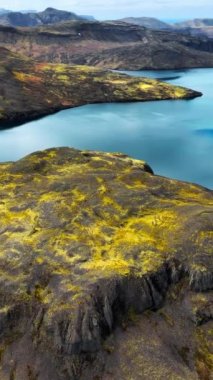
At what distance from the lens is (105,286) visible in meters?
34.0

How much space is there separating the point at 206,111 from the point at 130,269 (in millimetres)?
139652

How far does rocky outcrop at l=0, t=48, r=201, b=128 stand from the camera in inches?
6093

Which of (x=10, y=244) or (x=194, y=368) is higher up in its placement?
(x=10, y=244)

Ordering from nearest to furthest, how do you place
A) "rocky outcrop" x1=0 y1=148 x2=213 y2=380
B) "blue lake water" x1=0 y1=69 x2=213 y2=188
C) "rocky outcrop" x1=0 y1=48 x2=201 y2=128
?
"rocky outcrop" x1=0 y1=148 x2=213 y2=380
"blue lake water" x1=0 y1=69 x2=213 y2=188
"rocky outcrop" x1=0 y1=48 x2=201 y2=128

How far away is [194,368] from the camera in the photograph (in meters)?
30.6

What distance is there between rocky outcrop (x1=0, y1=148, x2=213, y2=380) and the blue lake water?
147ft

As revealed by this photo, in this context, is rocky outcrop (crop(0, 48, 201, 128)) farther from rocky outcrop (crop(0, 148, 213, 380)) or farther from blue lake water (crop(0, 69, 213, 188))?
rocky outcrop (crop(0, 148, 213, 380))

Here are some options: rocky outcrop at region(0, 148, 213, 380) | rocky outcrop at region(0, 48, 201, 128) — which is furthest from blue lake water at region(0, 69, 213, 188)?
rocky outcrop at region(0, 148, 213, 380)

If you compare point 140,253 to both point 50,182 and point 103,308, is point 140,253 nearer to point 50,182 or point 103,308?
point 103,308

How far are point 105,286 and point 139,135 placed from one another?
319 feet

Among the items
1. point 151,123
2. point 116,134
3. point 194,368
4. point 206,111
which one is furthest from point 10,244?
point 206,111

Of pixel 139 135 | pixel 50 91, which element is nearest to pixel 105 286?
pixel 139 135

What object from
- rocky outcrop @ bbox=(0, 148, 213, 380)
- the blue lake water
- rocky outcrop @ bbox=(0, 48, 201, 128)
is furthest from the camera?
rocky outcrop @ bbox=(0, 48, 201, 128)

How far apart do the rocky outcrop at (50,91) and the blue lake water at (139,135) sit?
6.57 m
